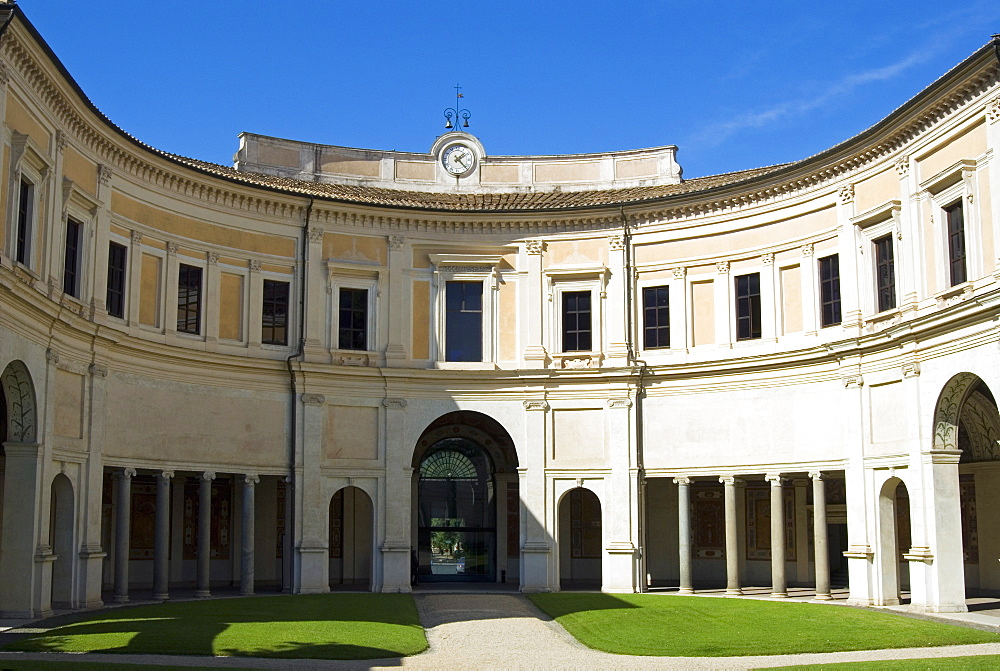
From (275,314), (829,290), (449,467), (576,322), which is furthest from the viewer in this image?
(449,467)

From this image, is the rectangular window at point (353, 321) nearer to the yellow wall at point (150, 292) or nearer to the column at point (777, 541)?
the yellow wall at point (150, 292)

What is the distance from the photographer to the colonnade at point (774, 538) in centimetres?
3130

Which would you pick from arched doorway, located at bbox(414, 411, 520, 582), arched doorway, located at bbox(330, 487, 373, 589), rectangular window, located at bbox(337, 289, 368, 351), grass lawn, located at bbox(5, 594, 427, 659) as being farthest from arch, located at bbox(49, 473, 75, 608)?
arched doorway, located at bbox(414, 411, 520, 582)

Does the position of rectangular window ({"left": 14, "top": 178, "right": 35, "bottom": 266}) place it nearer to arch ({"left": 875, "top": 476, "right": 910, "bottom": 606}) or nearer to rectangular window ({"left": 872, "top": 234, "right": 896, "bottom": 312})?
rectangular window ({"left": 872, "top": 234, "right": 896, "bottom": 312})

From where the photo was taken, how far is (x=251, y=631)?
22.5 metres

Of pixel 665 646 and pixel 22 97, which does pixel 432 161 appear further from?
pixel 665 646

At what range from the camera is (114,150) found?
30.2 meters

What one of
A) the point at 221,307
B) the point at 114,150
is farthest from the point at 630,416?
the point at 114,150

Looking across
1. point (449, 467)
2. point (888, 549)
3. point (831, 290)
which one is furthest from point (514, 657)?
point (449, 467)

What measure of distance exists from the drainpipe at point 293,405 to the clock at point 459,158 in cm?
793

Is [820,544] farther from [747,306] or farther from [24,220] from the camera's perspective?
[24,220]

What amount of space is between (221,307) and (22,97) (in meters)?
10.2

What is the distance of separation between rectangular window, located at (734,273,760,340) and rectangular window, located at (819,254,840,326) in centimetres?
219

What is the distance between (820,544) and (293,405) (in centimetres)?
1513
